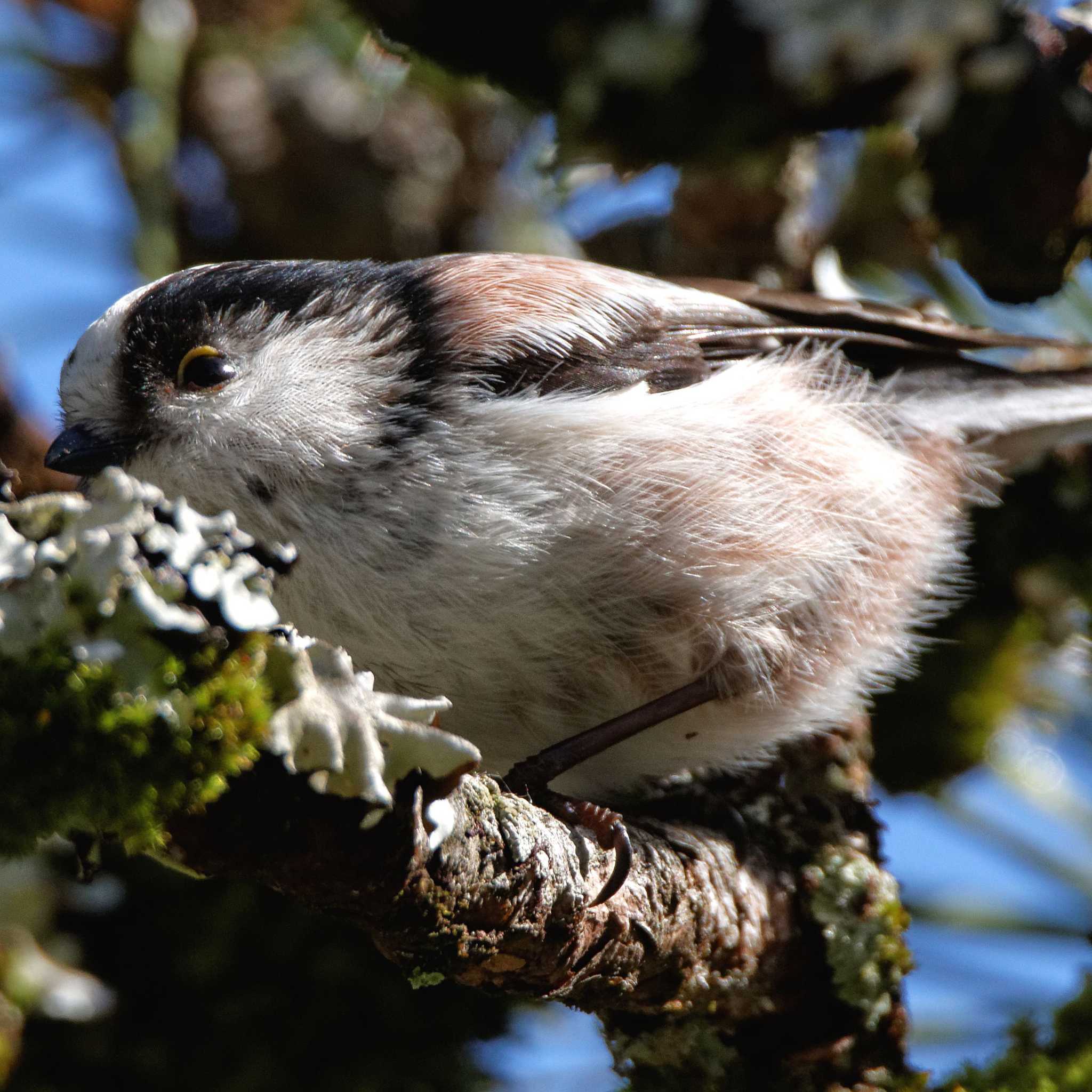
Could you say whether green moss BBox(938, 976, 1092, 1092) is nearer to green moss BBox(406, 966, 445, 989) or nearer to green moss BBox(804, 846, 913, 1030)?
green moss BBox(804, 846, 913, 1030)

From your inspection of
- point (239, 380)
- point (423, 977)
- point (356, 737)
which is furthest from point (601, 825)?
point (239, 380)

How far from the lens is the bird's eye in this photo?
199 cm

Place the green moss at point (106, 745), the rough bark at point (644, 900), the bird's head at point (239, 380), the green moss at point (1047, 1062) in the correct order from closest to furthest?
the green moss at point (106, 745) < the rough bark at point (644, 900) < the green moss at point (1047, 1062) < the bird's head at point (239, 380)

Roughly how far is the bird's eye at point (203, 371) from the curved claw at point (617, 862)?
0.98 meters

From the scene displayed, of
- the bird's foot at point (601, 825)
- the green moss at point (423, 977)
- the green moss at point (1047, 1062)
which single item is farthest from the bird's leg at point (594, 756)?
the green moss at point (1047, 1062)

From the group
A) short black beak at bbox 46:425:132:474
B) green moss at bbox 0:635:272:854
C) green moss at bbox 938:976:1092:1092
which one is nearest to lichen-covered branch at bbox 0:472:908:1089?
green moss at bbox 0:635:272:854

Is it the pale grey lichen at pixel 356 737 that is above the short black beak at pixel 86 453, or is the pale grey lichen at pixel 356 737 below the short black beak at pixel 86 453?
above

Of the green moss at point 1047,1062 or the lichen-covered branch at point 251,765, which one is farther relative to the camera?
the green moss at point 1047,1062

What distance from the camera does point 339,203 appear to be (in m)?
3.32

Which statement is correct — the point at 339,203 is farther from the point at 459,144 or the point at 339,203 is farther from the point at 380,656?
the point at 380,656

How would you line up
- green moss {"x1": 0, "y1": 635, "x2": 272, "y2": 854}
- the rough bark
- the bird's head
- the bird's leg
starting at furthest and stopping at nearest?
the bird's head → the bird's leg → the rough bark → green moss {"x1": 0, "y1": 635, "x2": 272, "y2": 854}

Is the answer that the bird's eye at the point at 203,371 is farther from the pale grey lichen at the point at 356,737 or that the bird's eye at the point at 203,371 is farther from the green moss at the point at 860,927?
the green moss at the point at 860,927

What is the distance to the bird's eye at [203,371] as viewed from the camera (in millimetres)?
1988

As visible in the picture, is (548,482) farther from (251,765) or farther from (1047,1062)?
(1047,1062)
